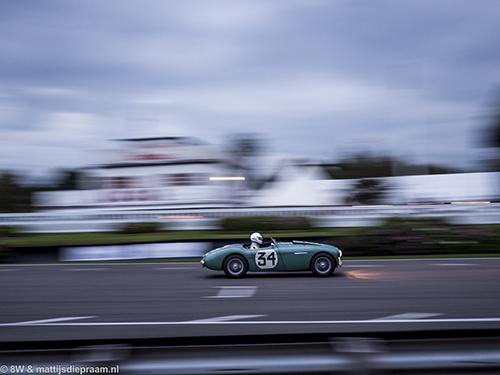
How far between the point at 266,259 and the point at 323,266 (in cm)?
129

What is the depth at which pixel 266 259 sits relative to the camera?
9.62 meters

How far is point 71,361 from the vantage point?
3.60 meters

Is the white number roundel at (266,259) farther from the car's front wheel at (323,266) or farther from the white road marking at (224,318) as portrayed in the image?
the white road marking at (224,318)

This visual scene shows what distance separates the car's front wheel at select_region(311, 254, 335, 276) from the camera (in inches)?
383

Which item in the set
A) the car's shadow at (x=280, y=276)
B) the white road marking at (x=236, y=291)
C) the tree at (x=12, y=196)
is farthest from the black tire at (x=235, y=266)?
the tree at (x=12, y=196)

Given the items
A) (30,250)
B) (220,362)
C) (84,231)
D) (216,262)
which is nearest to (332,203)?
(84,231)

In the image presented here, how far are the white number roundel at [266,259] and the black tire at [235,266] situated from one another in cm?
31

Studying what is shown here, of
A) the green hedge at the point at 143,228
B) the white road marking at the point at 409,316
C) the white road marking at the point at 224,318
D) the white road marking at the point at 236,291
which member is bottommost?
the green hedge at the point at 143,228

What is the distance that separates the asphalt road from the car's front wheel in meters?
0.21

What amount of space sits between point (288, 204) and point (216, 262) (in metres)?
37.4

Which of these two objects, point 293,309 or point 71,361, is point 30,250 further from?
point 71,361

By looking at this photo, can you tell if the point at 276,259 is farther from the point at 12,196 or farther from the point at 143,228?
the point at 12,196

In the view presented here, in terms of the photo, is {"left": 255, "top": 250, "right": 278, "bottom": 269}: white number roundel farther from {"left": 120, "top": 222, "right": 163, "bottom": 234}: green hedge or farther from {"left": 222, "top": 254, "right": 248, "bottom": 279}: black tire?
{"left": 120, "top": 222, "right": 163, "bottom": 234}: green hedge

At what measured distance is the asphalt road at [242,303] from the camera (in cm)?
555
